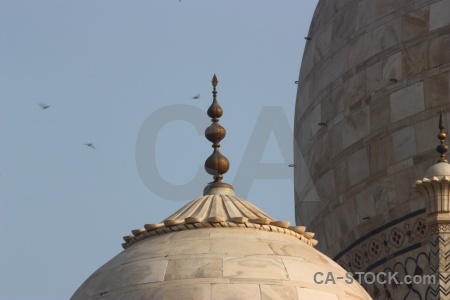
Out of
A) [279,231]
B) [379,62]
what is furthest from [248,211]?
[379,62]

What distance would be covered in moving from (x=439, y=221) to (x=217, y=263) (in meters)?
1.83

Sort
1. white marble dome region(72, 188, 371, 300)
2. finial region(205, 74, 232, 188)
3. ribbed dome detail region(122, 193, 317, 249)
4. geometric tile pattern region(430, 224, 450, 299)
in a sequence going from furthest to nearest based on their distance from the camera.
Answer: finial region(205, 74, 232, 188), ribbed dome detail region(122, 193, 317, 249), white marble dome region(72, 188, 371, 300), geometric tile pattern region(430, 224, 450, 299)

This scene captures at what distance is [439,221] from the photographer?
16328mm

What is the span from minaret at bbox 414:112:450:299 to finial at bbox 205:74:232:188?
1.96m

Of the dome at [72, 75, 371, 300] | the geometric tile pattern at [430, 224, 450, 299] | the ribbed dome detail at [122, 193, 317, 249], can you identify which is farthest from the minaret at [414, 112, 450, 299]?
the ribbed dome detail at [122, 193, 317, 249]

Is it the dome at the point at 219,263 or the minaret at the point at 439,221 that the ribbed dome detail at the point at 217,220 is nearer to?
the dome at the point at 219,263

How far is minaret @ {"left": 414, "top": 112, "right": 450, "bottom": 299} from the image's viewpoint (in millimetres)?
16016

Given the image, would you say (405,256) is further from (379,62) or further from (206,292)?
(206,292)

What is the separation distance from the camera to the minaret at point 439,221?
16016 millimetres

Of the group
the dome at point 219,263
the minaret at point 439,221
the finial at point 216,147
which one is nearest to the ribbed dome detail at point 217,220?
the dome at point 219,263

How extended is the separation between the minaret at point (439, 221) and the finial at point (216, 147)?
1.96m

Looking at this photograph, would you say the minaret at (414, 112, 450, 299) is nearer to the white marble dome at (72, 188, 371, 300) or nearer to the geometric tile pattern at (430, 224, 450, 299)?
the geometric tile pattern at (430, 224, 450, 299)

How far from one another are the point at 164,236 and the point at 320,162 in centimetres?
672

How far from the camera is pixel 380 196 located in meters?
22.1
